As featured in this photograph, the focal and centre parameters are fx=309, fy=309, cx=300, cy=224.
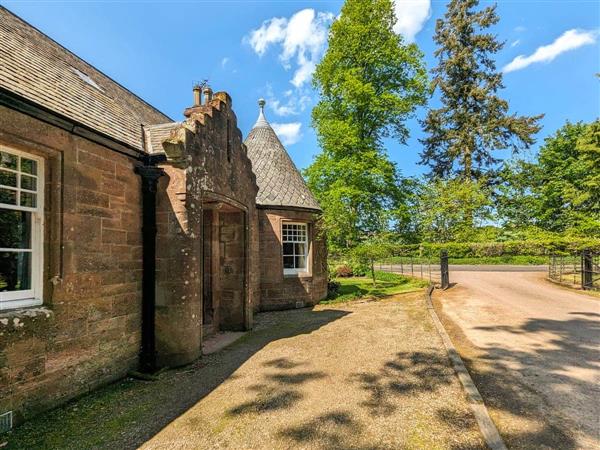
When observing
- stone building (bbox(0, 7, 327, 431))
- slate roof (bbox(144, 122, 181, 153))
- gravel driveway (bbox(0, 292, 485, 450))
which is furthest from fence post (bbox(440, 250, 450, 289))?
slate roof (bbox(144, 122, 181, 153))

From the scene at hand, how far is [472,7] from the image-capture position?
97.0 ft

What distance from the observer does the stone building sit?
4.27 m

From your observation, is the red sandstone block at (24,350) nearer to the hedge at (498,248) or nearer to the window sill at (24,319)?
the window sill at (24,319)

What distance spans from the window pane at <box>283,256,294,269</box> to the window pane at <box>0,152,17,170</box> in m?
9.80

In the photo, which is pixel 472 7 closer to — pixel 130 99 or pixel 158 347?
pixel 130 99

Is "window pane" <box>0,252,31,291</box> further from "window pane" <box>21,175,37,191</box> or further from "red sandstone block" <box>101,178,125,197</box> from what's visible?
"red sandstone block" <box>101,178,125,197</box>

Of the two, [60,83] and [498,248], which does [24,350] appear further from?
[498,248]

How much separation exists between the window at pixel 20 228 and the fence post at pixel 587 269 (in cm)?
2024

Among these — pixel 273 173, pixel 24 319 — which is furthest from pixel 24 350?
pixel 273 173

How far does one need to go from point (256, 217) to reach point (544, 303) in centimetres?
1161

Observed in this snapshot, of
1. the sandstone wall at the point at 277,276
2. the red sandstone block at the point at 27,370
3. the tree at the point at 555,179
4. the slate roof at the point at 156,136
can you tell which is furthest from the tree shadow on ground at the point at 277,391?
the tree at the point at 555,179

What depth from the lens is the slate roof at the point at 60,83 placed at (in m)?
4.69

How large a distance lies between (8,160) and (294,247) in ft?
33.3

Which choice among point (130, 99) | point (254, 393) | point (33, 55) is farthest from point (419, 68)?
point (254, 393)
